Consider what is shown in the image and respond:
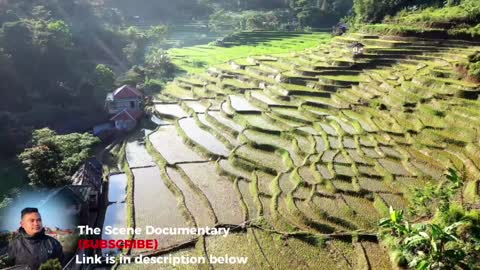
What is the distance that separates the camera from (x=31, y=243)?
5.57 m

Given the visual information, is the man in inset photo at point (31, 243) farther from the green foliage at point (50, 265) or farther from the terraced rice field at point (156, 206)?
the terraced rice field at point (156, 206)

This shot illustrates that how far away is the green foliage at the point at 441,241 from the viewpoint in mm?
7387

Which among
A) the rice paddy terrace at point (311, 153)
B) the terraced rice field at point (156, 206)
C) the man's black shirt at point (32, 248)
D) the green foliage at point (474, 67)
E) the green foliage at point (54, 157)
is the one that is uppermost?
the man's black shirt at point (32, 248)

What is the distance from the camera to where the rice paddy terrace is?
10695 mm

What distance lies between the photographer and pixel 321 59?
2680cm

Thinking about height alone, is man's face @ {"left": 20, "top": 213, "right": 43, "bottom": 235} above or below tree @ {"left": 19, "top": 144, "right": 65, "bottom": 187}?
above

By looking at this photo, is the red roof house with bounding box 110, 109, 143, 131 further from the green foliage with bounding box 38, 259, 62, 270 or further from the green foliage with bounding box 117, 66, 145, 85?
the green foliage with bounding box 38, 259, 62, 270

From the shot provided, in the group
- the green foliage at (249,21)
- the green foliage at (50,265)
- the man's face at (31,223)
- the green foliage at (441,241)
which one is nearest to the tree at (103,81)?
the green foliage at (50,265)

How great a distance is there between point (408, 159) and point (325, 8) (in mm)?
44763

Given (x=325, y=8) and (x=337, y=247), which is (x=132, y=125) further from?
(x=325, y=8)

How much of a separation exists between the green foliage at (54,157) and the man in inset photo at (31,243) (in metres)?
8.48

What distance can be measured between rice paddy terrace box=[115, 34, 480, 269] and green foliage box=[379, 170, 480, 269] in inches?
44.8

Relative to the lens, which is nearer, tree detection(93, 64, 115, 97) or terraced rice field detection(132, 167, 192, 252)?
terraced rice field detection(132, 167, 192, 252)

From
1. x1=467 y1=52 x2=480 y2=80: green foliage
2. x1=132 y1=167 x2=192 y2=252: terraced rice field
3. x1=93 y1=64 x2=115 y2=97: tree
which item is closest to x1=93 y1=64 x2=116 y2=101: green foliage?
x1=93 y1=64 x2=115 y2=97: tree
